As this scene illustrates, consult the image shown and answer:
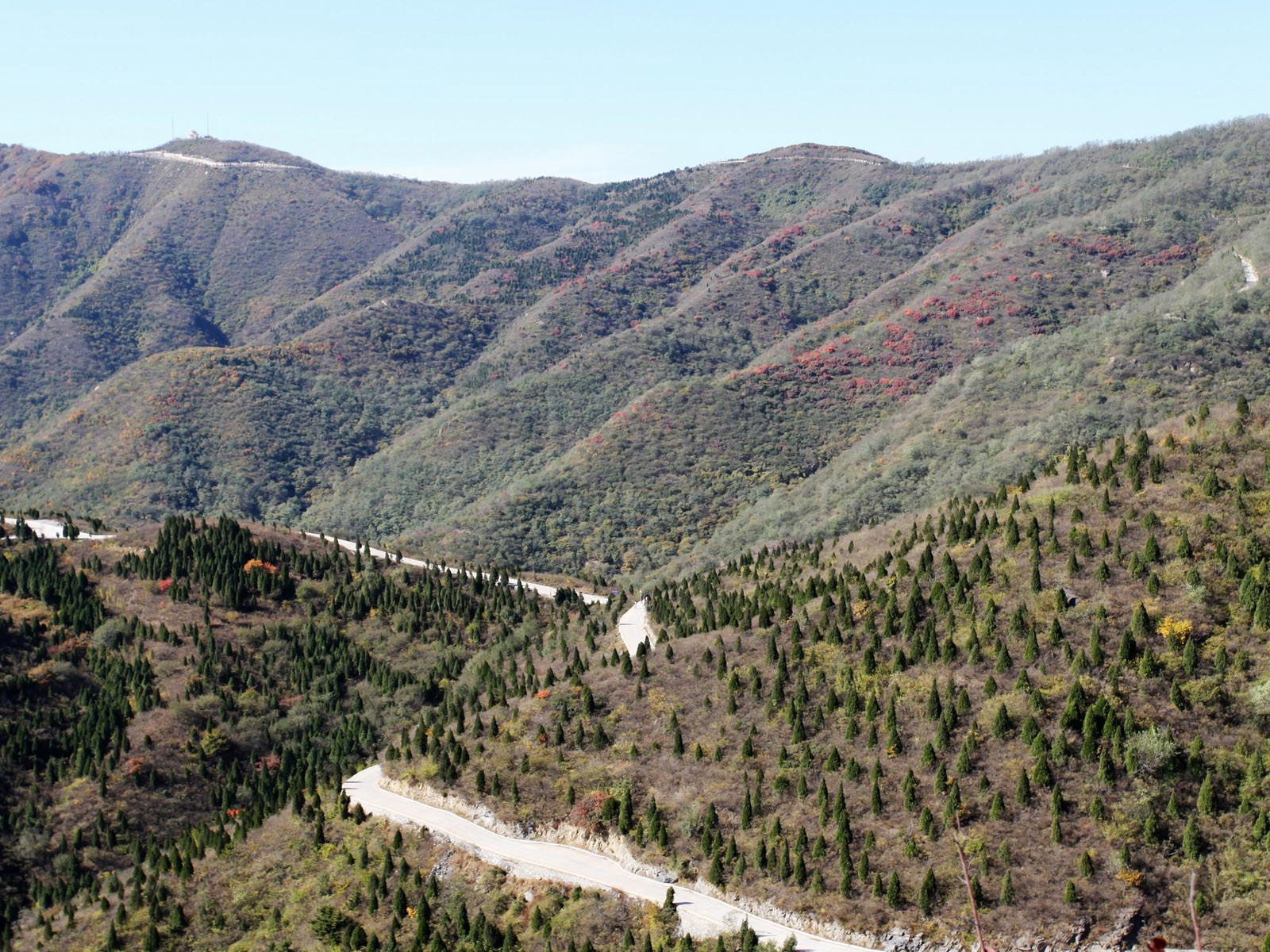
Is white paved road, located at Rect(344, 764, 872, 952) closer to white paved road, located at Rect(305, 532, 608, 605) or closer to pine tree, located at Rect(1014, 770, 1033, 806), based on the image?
pine tree, located at Rect(1014, 770, 1033, 806)

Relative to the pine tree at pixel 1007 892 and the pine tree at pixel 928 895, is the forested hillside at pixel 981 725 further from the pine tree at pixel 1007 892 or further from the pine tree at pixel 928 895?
the pine tree at pixel 1007 892

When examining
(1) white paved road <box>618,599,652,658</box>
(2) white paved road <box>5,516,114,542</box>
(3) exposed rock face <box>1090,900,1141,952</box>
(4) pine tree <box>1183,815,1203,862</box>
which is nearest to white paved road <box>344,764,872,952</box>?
(3) exposed rock face <box>1090,900,1141,952</box>

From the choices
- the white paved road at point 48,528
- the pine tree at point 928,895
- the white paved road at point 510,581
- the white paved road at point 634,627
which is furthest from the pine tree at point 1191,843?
the white paved road at point 48,528

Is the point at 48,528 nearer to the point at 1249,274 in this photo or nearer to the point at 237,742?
the point at 237,742

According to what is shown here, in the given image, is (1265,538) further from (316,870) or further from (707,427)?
(707,427)

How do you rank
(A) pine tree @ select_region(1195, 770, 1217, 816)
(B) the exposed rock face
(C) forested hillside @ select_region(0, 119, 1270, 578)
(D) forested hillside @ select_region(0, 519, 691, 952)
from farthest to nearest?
(C) forested hillside @ select_region(0, 119, 1270, 578), (D) forested hillside @ select_region(0, 519, 691, 952), (A) pine tree @ select_region(1195, 770, 1217, 816), (B) the exposed rock face

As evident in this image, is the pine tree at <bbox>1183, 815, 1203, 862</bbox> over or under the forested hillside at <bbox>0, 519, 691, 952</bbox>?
over
